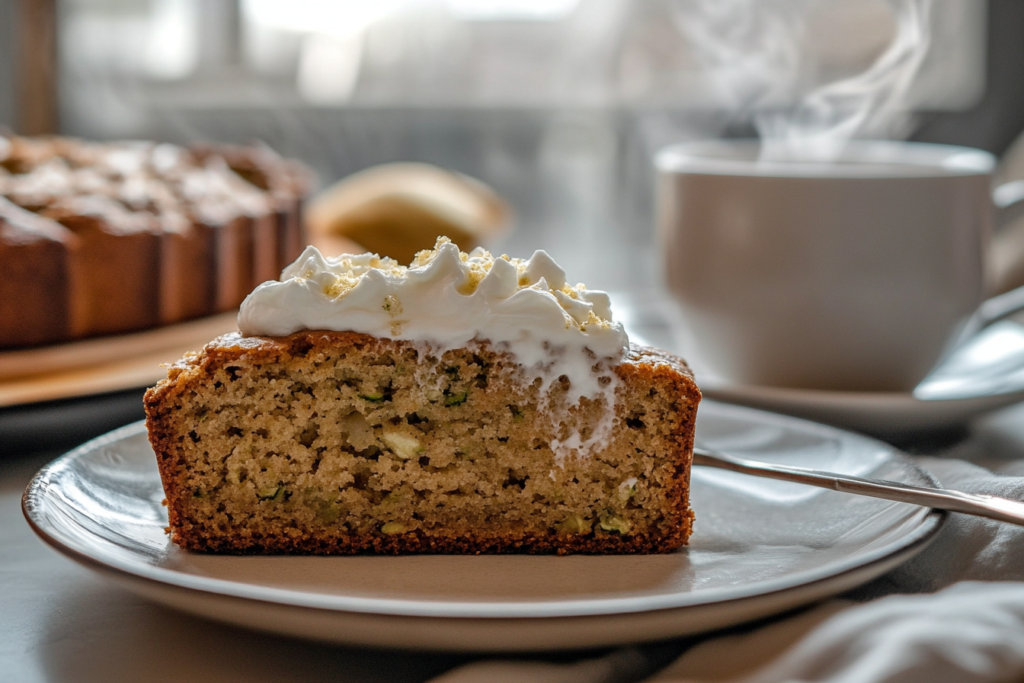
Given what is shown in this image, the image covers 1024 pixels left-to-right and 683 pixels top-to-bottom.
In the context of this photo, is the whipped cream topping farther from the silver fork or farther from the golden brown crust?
the silver fork

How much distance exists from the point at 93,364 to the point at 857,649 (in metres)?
1.29

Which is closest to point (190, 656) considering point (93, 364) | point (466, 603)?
point (466, 603)

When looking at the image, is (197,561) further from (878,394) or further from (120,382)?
(878,394)

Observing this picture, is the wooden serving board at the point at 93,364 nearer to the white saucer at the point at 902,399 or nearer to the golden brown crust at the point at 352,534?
the golden brown crust at the point at 352,534

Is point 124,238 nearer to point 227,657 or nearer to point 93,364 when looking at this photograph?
point 93,364

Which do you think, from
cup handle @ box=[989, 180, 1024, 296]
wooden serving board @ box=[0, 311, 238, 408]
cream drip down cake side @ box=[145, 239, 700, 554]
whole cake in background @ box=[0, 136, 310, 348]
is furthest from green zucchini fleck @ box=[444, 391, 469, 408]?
cup handle @ box=[989, 180, 1024, 296]

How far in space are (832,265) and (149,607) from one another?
1048 millimetres

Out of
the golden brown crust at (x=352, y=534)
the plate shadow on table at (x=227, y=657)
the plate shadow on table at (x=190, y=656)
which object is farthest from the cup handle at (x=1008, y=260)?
the plate shadow on table at (x=190, y=656)

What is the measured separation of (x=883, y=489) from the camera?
3.22 ft

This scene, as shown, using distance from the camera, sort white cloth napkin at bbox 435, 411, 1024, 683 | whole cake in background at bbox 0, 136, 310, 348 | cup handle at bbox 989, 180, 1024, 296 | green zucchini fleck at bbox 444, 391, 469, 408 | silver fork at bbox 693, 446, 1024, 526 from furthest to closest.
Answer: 1. cup handle at bbox 989, 180, 1024, 296
2. whole cake in background at bbox 0, 136, 310, 348
3. green zucchini fleck at bbox 444, 391, 469, 408
4. silver fork at bbox 693, 446, 1024, 526
5. white cloth napkin at bbox 435, 411, 1024, 683

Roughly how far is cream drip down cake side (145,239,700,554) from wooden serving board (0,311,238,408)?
0.41m

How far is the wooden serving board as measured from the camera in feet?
4.48

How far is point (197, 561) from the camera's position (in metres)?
0.93

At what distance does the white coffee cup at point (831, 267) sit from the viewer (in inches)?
56.6
